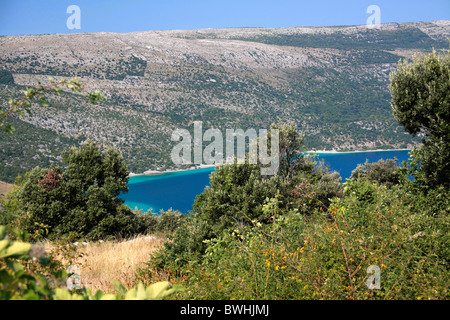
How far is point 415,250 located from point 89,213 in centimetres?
1000

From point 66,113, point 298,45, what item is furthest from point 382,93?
point 66,113

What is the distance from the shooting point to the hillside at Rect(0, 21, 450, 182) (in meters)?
46.0

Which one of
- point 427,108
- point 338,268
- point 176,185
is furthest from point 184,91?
point 338,268

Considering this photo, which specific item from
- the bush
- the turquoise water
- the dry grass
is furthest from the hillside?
the bush

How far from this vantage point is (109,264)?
5453 mm

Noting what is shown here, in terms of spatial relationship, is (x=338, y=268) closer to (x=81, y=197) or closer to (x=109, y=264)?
(x=109, y=264)

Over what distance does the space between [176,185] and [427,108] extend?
4563 cm

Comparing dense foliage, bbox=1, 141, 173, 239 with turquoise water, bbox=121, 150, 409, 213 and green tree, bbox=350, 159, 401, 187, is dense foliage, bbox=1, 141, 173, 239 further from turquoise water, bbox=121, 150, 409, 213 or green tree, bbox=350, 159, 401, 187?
turquoise water, bbox=121, 150, 409, 213

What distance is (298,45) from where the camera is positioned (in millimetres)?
108438

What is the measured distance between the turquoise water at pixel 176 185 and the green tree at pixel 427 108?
1233 inches

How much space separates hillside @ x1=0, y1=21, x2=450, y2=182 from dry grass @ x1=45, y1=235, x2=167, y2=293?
109 ft
